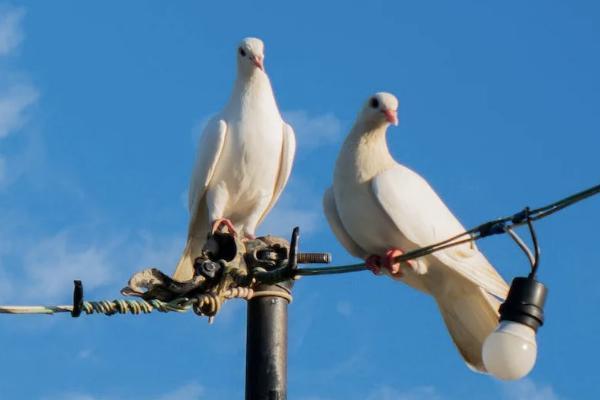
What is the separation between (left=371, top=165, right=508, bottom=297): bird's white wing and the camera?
743cm

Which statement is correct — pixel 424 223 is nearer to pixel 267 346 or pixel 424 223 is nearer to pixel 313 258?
pixel 313 258

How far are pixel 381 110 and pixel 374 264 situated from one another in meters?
0.89

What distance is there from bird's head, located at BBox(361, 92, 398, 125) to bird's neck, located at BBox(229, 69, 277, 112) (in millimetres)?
3014

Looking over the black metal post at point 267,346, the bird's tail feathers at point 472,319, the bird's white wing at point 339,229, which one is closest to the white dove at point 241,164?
the bird's white wing at point 339,229

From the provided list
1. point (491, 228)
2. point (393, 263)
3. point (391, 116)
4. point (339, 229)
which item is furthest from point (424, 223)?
point (491, 228)

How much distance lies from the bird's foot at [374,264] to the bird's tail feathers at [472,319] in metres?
0.50

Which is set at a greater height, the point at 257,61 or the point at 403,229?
the point at 257,61

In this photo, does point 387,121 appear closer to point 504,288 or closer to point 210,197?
point 504,288

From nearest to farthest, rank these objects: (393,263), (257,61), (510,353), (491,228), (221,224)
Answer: (510,353)
(491,228)
(393,263)
(221,224)
(257,61)

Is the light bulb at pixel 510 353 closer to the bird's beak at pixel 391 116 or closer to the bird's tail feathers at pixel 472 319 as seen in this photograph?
the bird's tail feathers at pixel 472 319

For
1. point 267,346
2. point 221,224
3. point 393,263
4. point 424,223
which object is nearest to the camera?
point 267,346

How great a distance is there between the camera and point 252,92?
10820 millimetres

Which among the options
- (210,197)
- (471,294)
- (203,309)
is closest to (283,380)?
(203,309)

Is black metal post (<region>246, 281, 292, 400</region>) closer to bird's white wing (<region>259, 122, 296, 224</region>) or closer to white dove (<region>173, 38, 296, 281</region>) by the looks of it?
white dove (<region>173, 38, 296, 281</region>)
